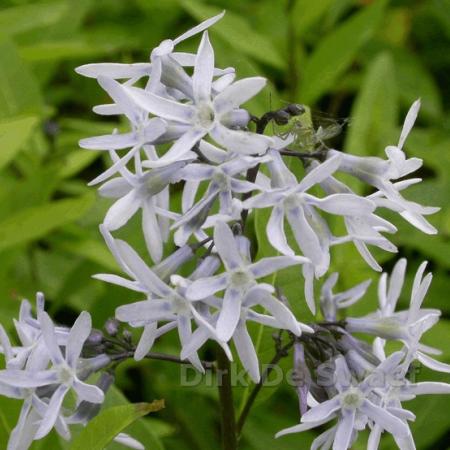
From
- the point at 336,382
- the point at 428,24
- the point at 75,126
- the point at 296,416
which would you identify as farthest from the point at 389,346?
the point at 428,24

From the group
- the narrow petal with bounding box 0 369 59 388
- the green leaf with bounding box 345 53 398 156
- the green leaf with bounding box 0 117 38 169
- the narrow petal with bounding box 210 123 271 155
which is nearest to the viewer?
the narrow petal with bounding box 210 123 271 155

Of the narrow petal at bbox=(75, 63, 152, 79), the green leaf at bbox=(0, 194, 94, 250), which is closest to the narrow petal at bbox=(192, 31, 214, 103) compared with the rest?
the narrow petal at bbox=(75, 63, 152, 79)

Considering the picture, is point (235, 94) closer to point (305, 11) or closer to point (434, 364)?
point (434, 364)

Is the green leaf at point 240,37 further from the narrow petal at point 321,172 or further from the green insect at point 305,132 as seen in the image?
the narrow petal at point 321,172

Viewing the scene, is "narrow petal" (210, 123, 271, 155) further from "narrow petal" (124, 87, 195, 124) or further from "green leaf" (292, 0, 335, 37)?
"green leaf" (292, 0, 335, 37)

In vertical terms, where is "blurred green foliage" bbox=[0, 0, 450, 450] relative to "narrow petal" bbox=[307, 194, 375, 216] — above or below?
below

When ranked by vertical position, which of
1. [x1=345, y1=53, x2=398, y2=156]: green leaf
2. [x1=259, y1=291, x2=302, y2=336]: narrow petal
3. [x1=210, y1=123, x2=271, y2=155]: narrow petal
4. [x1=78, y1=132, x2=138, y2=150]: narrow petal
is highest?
[x1=210, y1=123, x2=271, y2=155]: narrow petal
